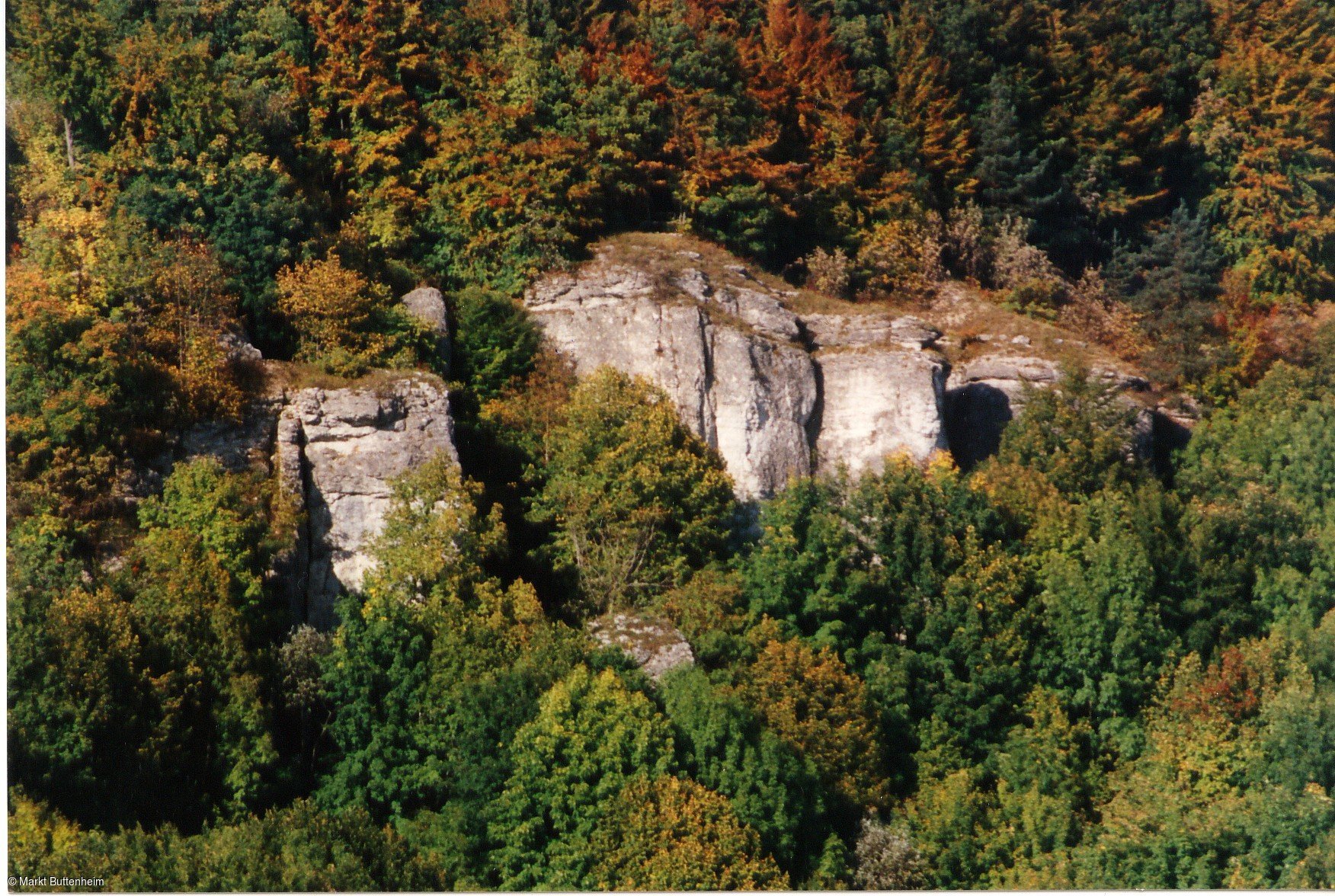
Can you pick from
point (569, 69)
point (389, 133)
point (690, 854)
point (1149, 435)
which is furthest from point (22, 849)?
point (1149, 435)

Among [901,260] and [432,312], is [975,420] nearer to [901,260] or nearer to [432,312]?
[901,260]

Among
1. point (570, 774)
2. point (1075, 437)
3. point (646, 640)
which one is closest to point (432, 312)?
point (646, 640)

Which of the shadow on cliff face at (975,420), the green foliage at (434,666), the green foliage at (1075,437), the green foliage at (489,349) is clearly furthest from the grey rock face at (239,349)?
the green foliage at (1075,437)

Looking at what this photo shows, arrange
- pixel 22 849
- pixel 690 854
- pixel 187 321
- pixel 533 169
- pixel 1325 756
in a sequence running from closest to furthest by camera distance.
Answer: pixel 22 849 < pixel 690 854 < pixel 1325 756 < pixel 187 321 < pixel 533 169

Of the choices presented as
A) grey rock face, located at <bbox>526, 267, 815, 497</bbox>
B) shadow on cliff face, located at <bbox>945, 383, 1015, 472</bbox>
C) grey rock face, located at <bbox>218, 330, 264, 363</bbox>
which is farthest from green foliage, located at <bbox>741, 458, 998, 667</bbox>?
grey rock face, located at <bbox>218, 330, 264, 363</bbox>

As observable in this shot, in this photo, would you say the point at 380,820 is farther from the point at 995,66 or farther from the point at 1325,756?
the point at 995,66
